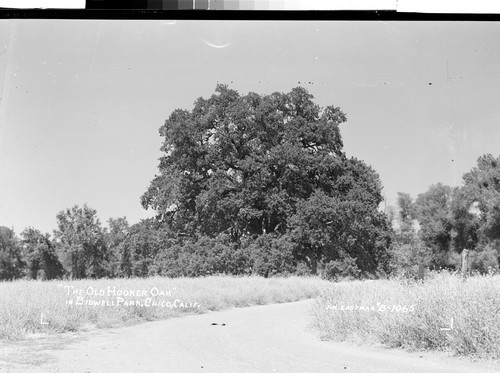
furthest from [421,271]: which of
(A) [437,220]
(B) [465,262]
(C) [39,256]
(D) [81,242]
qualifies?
(C) [39,256]

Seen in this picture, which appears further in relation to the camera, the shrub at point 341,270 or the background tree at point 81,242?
the shrub at point 341,270

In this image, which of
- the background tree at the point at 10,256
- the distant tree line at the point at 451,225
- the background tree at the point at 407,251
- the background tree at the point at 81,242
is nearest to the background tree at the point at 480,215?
the distant tree line at the point at 451,225

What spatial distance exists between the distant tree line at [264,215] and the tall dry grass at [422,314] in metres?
0.37

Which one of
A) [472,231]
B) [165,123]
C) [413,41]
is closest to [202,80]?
[165,123]

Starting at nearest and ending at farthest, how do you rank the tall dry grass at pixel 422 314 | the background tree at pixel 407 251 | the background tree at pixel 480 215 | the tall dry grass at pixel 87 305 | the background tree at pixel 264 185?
the tall dry grass at pixel 422 314 < the background tree at pixel 480 215 < the tall dry grass at pixel 87 305 < the background tree at pixel 407 251 < the background tree at pixel 264 185

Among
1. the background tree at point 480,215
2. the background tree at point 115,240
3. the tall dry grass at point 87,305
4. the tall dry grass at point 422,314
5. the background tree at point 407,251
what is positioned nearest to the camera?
the tall dry grass at point 422,314

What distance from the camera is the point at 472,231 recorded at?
4574mm

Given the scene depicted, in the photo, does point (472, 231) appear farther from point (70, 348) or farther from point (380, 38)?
point (70, 348)

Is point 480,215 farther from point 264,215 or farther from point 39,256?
point 39,256

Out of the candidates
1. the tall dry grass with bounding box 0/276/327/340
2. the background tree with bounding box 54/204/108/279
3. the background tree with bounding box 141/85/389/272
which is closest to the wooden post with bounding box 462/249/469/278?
the background tree with bounding box 141/85/389/272

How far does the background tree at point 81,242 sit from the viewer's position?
4227 mm

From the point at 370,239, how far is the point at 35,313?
2.88 metres

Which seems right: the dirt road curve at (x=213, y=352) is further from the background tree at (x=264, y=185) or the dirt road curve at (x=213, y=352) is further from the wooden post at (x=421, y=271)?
the background tree at (x=264, y=185)

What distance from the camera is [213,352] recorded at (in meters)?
3.92
